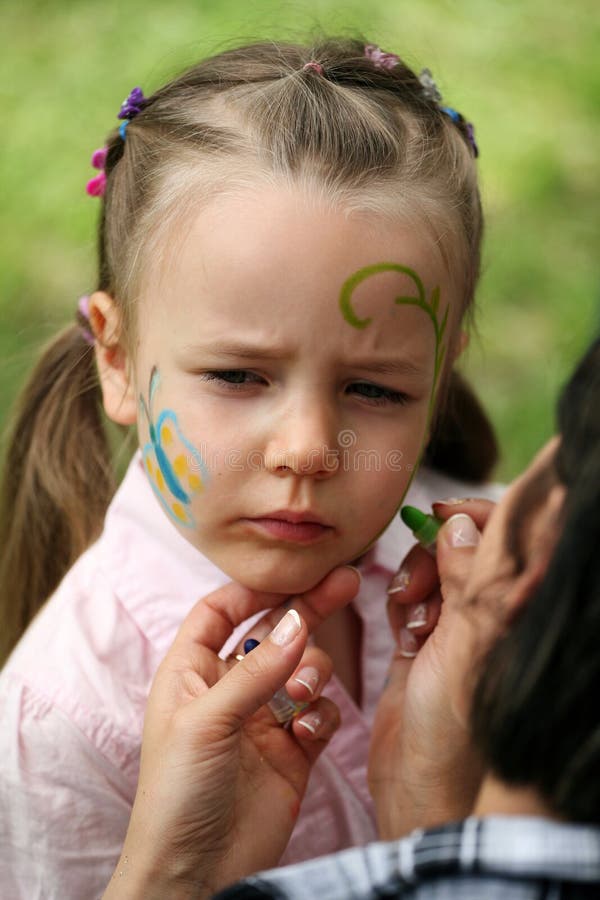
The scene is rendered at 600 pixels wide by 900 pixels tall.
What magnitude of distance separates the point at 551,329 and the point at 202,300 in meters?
2.06

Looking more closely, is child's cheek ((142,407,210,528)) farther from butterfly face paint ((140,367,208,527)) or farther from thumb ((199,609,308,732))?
thumb ((199,609,308,732))

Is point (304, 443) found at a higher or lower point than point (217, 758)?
higher

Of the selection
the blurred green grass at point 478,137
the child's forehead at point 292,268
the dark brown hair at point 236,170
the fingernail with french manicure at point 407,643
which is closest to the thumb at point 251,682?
the fingernail with french manicure at point 407,643

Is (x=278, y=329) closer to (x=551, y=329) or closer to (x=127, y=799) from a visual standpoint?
(x=127, y=799)

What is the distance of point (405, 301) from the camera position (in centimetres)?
159

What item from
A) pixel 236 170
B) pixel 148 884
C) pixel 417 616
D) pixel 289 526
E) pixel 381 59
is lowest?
pixel 148 884

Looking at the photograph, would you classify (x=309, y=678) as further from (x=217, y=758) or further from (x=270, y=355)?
(x=270, y=355)

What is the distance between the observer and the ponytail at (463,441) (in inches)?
88.3

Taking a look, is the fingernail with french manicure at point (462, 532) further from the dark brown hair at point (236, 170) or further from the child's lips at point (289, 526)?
the dark brown hair at point (236, 170)

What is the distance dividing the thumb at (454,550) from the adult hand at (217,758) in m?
0.21

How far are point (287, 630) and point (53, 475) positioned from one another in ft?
2.46

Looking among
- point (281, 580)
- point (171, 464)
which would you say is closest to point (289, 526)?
point (281, 580)

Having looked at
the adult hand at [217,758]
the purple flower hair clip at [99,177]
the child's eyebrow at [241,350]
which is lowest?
the adult hand at [217,758]

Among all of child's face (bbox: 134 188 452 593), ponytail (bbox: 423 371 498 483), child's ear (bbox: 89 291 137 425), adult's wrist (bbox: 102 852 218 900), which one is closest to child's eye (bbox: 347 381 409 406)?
child's face (bbox: 134 188 452 593)
